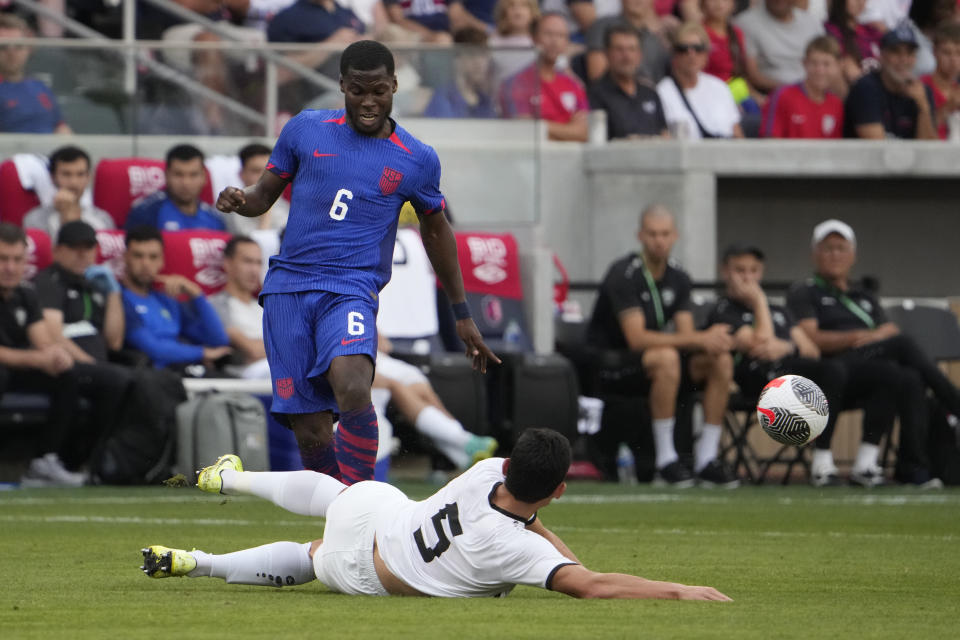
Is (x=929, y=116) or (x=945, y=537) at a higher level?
(x=929, y=116)

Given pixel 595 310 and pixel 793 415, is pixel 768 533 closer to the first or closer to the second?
pixel 793 415

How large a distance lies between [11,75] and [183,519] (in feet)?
19.2

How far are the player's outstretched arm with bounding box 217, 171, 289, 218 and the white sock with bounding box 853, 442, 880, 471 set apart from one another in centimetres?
775

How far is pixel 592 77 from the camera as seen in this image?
18.2 meters

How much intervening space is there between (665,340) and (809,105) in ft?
17.8

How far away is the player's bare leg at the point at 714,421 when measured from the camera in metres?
14.0

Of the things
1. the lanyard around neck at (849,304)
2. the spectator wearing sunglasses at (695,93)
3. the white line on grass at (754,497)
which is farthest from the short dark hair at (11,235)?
the spectator wearing sunglasses at (695,93)

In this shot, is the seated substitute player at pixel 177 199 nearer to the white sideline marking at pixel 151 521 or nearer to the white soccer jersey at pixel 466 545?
the white sideline marking at pixel 151 521

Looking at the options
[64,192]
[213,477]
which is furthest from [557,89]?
[213,477]

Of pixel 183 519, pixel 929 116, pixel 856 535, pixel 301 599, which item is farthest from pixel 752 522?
pixel 929 116

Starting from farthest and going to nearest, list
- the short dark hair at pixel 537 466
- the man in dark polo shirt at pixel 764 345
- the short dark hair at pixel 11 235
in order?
the man in dark polo shirt at pixel 764 345
the short dark hair at pixel 11 235
the short dark hair at pixel 537 466

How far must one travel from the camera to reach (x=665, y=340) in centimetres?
1419

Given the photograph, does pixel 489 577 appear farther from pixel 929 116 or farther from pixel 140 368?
pixel 929 116

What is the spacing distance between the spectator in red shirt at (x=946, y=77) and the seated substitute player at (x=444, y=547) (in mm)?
14141
